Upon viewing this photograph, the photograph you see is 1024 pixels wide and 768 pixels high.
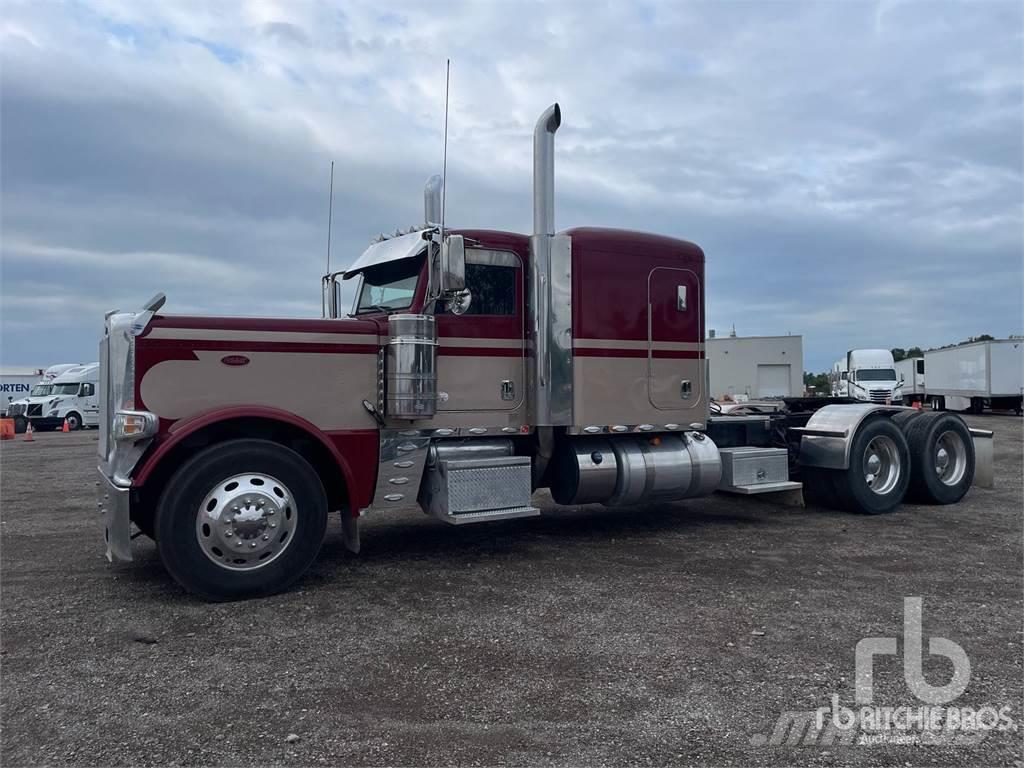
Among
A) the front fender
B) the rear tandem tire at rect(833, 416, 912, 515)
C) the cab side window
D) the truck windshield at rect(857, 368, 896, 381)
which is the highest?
the cab side window

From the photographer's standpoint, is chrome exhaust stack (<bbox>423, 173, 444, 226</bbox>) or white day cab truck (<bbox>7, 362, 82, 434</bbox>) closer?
chrome exhaust stack (<bbox>423, 173, 444, 226</bbox>)

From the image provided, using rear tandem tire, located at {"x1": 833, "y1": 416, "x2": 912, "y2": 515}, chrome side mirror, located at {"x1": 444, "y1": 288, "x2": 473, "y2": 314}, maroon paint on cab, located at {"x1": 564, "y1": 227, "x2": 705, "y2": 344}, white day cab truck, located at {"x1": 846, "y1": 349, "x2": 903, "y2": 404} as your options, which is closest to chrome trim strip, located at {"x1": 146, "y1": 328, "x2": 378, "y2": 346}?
chrome side mirror, located at {"x1": 444, "y1": 288, "x2": 473, "y2": 314}

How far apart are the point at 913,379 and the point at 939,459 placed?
3930cm

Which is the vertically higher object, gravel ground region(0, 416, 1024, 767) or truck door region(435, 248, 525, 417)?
truck door region(435, 248, 525, 417)

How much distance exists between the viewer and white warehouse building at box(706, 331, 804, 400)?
67.7ft

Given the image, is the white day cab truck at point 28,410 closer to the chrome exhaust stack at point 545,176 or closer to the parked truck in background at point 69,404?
the parked truck in background at point 69,404

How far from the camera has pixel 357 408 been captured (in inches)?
255

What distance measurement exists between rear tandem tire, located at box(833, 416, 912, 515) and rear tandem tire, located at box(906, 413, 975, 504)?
0.22 metres

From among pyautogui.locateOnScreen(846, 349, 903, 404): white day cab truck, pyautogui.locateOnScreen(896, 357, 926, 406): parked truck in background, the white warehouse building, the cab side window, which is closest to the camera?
the cab side window

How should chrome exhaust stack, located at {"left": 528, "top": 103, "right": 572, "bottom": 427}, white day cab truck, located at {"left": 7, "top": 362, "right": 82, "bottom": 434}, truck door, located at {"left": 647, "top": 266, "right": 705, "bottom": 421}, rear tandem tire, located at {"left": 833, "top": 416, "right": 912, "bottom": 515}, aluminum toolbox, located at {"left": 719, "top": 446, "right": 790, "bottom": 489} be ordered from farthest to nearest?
white day cab truck, located at {"left": 7, "top": 362, "right": 82, "bottom": 434} → rear tandem tire, located at {"left": 833, "top": 416, "right": 912, "bottom": 515} → aluminum toolbox, located at {"left": 719, "top": 446, "right": 790, "bottom": 489} → truck door, located at {"left": 647, "top": 266, "right": 705, "bottom": 421} → chrome exhaust stack, located at {"left": 528, "top": 103, "right": 572, "bottom": 427}

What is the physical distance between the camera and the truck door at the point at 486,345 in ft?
22.7

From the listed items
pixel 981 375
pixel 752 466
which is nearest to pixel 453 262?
pixel 752 466

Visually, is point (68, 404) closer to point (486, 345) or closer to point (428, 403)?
point (486, 345)

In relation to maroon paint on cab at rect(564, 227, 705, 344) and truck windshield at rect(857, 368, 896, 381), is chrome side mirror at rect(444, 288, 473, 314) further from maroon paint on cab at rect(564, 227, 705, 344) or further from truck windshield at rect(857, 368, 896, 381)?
truck windshield at rect(857, 368, 896, 381)
